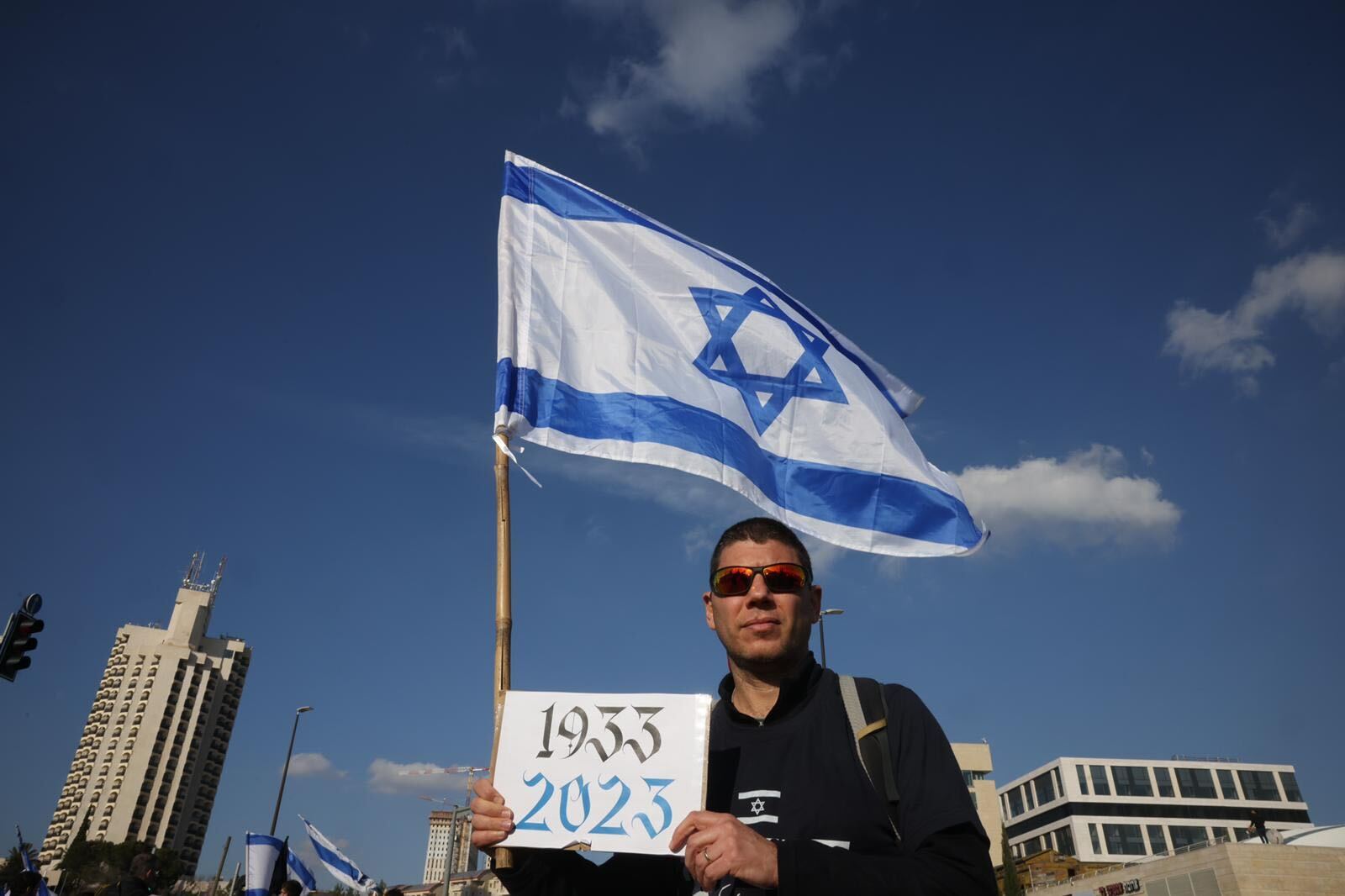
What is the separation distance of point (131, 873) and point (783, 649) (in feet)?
28.2

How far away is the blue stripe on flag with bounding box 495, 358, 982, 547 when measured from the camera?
19.0 feet

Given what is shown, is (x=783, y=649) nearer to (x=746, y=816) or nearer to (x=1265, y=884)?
(x=746, y=816)

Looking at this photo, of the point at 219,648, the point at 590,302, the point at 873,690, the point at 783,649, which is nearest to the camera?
the point at 873,690

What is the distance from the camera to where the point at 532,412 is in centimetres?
559

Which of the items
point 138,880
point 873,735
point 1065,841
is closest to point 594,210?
point 873,735

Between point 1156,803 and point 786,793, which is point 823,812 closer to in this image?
point 786,793

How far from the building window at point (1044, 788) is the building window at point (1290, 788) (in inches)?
938

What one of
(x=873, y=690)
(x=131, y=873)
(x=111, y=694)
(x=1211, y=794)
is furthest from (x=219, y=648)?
(x=873, y=690)

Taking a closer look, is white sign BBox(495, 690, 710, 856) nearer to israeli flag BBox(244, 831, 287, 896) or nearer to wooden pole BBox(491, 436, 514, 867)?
wooden pole BBox(491, 436, 514, 867)

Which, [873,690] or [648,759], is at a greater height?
[873,690]

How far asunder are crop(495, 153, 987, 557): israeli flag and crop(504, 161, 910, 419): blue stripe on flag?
0.02 metres

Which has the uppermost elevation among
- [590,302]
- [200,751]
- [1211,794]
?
[200,751]

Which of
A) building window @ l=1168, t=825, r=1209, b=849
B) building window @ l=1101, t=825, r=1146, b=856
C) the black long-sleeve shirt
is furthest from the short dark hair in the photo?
building window @ l=1168, t=825, r=1209, b=849

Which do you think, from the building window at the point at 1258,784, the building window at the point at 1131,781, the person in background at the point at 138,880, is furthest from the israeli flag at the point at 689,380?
the building window at the point at 1258,784
